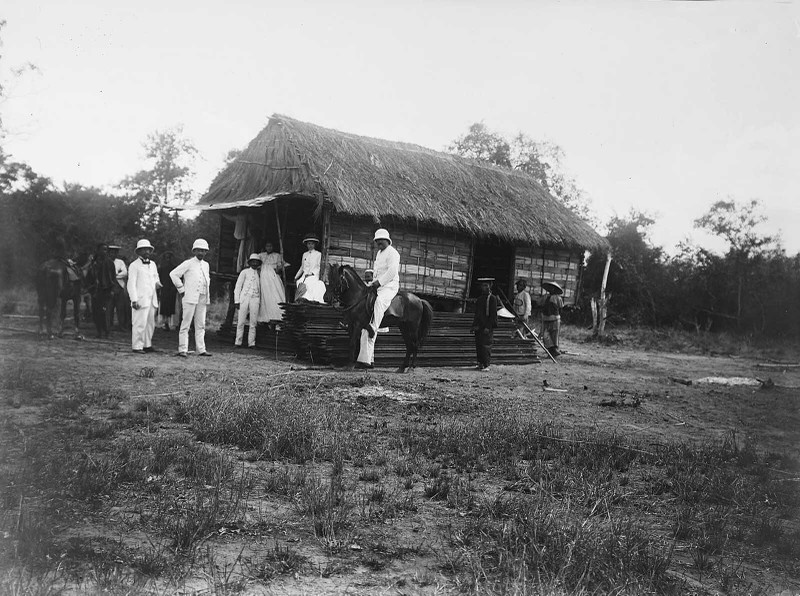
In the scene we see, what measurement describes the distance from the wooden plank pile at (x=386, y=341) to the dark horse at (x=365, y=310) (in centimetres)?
59

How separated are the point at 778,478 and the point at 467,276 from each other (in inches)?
475

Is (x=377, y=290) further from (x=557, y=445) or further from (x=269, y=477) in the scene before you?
(x=269, y=477)

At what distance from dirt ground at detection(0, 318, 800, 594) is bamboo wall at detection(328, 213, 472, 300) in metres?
3.56

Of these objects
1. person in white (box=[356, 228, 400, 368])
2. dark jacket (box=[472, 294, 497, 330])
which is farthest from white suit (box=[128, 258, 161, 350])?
dark jacket (box=[472, 294, 497, 330])

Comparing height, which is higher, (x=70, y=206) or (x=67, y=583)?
(x=70, y=206)

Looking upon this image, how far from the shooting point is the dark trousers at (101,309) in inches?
479

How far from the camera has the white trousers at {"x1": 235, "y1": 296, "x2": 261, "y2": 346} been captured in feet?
41.9

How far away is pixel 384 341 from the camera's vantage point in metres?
11.6

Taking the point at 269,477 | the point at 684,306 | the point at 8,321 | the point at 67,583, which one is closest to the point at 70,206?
the point at 8,321

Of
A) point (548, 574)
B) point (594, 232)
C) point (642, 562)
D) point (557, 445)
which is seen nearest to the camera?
point (548, 574)

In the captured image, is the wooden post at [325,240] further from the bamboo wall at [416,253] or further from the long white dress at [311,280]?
the long white dress at [311,280]

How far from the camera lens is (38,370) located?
7.51 metres

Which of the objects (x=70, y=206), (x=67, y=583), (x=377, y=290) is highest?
(x=70, y=206)

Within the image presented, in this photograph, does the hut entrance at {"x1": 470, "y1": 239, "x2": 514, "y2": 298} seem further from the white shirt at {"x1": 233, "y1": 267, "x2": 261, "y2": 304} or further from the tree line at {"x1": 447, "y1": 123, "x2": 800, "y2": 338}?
the white shirt at {"x1": 233, "y1": 267, "x2": 261, "y2": 304}
